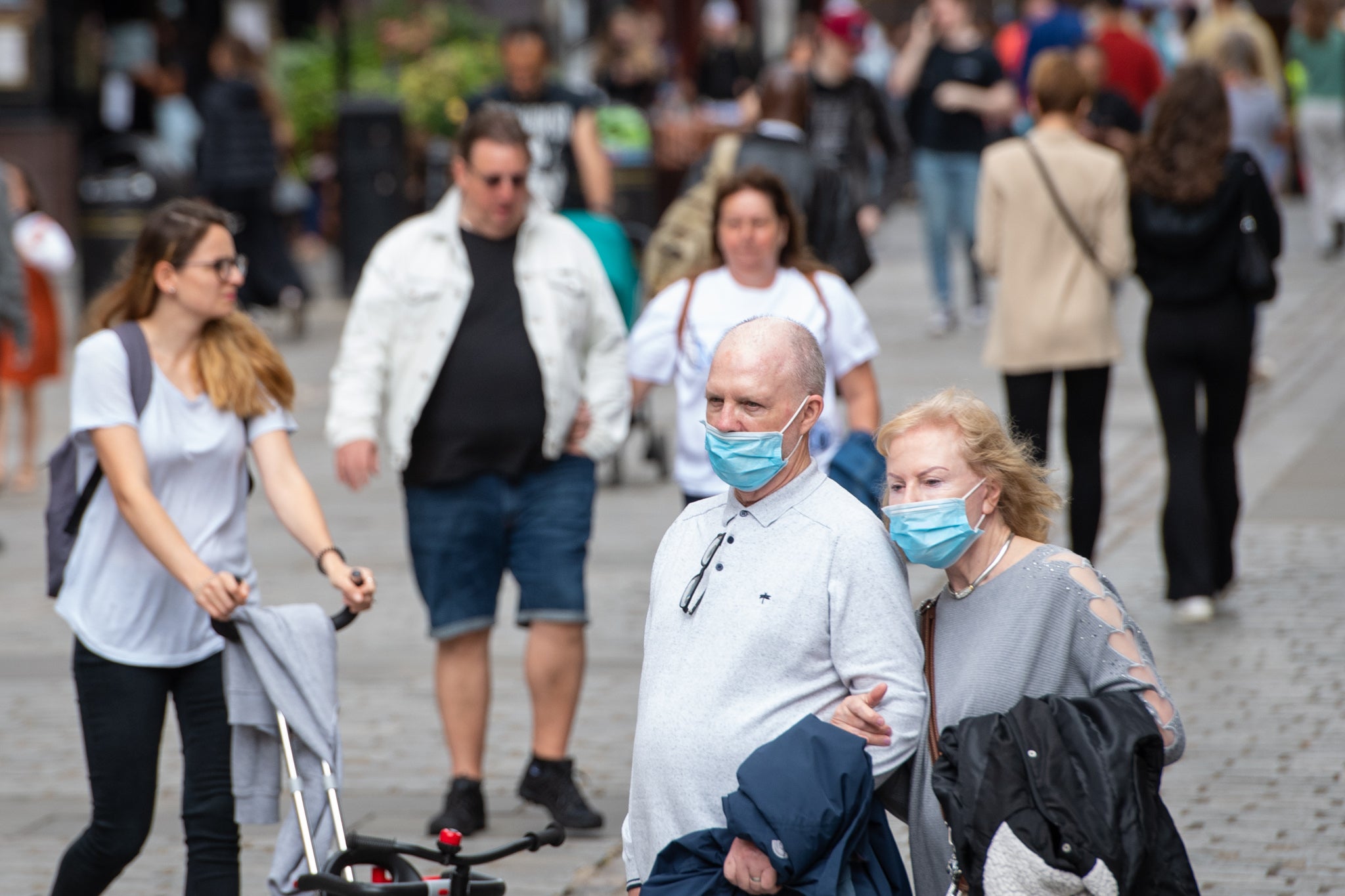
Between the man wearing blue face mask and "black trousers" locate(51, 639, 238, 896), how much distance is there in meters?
1.26

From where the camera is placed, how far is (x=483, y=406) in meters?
5.42

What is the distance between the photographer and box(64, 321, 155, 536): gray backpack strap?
14.4 feet

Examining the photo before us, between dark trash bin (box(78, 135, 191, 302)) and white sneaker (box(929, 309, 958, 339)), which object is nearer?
white sneaker (box(929, 309, 958, 339))

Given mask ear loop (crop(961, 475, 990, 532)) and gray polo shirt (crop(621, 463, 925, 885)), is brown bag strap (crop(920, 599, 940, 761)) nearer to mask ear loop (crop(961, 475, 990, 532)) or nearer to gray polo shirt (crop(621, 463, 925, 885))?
gray polo shirt (crop(621, 463, 925, 885))

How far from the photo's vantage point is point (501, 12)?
71.3ft

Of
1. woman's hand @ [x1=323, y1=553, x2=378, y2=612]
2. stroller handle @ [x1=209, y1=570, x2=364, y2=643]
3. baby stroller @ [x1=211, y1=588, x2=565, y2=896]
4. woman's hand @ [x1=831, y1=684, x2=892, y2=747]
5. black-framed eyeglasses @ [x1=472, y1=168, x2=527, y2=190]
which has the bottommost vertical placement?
baby stroller @ [x1=211, y1=588, x2=565, y2=896]

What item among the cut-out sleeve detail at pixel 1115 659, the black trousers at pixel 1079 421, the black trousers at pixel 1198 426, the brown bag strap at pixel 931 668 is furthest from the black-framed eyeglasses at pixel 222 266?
the black trousers at pixel 1198 426

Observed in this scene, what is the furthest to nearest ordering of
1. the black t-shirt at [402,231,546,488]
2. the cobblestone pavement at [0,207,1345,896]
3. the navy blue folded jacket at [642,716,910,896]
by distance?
the black t-shirt at [402,231,546,488], the cobblestone pavement at [0,207,1345,896], the navy blue folded jacket at [642,716,910,896]

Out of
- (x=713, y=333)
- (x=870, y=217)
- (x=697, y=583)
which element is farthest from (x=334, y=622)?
(x=870, y=217)

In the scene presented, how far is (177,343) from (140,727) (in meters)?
0.87

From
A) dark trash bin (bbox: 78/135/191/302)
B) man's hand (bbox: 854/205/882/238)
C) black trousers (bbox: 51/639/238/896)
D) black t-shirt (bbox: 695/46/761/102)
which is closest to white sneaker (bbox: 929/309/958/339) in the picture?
man's hand (bbox: 854/205/882/238)

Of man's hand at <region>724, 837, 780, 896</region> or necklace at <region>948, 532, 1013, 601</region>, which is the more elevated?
necklace at <region>948, 532, 1013, 601</region>

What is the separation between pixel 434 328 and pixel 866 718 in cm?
263

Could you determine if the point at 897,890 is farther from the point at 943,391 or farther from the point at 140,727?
the point at 140,727
